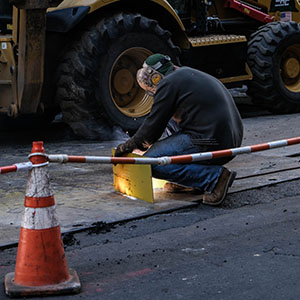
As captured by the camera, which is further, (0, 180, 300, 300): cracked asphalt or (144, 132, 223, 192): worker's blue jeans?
(144, 132, 223, 192): worker's blue jeans

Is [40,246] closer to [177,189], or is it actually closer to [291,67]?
[177,189]

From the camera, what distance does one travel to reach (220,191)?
20.4 feet

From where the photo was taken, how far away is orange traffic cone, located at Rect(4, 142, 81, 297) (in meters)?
4.24

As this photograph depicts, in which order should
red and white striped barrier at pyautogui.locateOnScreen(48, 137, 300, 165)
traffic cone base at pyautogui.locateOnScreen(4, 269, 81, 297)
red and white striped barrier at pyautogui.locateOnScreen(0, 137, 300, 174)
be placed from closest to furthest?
traffic cone base at pyautogui.locateOnScreen(4, 269, 81, 297) → red and white striped barrier at pyautogui.locateOnScreen(0, 137, 300, 174) → red and white striped barrier at pyautogui.locateOnScreen(48, 137, 300, 165)

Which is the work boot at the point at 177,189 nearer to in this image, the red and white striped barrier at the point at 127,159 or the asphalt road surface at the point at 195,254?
the asphalt road surface at the point at 195,254

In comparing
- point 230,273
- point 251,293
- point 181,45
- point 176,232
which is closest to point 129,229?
point 176,232

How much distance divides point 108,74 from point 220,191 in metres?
4.04

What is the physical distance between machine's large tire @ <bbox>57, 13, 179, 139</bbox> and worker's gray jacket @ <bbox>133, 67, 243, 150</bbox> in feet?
10.9

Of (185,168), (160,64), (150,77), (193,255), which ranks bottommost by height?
(193,255)

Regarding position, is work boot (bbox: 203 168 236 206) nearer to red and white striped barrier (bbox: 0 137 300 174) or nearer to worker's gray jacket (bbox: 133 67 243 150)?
worker's gray jacket (bbox: 133 67 243 150)

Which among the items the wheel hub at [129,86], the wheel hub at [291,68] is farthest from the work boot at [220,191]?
the wheel hub at [291,68]

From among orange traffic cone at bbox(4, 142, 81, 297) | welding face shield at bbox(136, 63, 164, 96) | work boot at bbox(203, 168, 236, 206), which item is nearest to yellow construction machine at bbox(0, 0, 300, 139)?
welding face shield at bbox(136, 63, 164, 96)

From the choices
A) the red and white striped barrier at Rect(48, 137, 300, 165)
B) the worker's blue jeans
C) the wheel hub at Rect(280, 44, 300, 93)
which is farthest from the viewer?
the wheel hub at Rect(280, 44, 300, 93)

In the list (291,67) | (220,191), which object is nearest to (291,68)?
(291,67)
